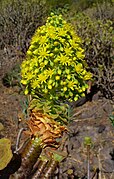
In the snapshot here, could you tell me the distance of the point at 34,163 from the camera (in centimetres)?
151

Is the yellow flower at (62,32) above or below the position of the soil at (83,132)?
above

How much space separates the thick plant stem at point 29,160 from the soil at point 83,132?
100cm

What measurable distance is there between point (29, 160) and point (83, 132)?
8.20 ft

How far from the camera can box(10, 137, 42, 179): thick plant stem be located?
1.47 meters

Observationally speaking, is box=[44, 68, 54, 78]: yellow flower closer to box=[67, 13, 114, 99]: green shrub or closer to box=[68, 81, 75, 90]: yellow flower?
box=[68, 81, 75, 90]: yellow flower

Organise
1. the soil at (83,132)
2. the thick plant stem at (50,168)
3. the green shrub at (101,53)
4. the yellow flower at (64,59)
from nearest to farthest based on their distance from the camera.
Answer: the thick plant stem at (50,168)
the yellow flower at (64,59)
the soil at (83,132)
the green shrub at (101,53)

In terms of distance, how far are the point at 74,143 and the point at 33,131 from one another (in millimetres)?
1706

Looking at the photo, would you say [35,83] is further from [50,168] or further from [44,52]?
[50,168]

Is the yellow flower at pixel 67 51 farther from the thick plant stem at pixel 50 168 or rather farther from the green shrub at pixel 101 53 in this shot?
the green shrub at pixel 101 53

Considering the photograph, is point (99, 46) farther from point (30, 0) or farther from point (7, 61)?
point (30, 0)

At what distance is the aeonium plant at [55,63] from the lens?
2205 mm

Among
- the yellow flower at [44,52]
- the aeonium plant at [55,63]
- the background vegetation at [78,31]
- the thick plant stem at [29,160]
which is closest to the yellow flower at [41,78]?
the aeonium plant at [55,63]

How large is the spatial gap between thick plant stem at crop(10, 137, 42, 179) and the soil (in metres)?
1.00

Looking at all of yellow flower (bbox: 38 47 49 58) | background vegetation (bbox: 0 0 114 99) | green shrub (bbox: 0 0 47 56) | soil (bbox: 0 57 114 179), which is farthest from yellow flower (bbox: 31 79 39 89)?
green shrub (bbox: 0 0 47 56)
